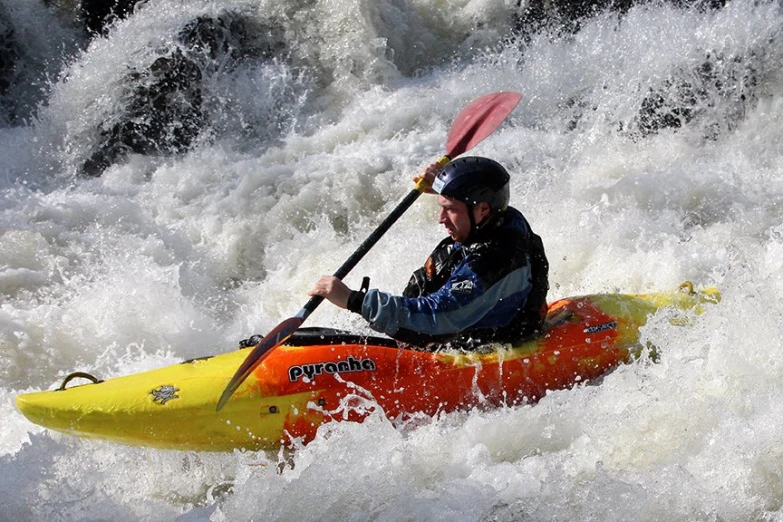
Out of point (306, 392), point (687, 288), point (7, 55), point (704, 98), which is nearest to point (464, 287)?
point (306, 392)

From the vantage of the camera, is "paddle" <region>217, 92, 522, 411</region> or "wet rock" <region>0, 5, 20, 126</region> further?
"wet rock" <region>0, 5, 20, 126</region>

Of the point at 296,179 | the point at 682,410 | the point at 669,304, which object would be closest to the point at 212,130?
the point at 296,179

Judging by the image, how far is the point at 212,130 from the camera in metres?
7.49

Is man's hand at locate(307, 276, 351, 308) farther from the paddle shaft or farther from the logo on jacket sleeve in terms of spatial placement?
the logo on jacket sleeve

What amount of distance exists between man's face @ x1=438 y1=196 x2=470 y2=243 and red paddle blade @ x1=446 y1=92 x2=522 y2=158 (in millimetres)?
1047

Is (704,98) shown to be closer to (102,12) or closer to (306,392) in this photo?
(306,392)

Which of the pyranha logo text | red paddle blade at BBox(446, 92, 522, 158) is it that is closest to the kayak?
the pyranha logo text

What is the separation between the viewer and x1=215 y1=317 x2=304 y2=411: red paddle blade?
133 inches

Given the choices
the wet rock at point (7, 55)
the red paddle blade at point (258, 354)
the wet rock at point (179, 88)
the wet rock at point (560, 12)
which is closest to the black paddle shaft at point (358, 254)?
the red paddle blade at point (258, 354)

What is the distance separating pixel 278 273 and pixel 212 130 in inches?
85.2

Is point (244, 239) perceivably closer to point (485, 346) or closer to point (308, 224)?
point (308, 224)

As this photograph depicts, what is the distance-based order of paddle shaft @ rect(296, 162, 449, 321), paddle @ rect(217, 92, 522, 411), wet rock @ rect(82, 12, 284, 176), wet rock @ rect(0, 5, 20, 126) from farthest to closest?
wet rock @ rect(0, 5, 20, 126)
wet rock @ rect(82, 12, 284, 176)
paddle @ rect(217, 92, 522, 411)
paddle shaft @ rect(296, 162, 449, 321)

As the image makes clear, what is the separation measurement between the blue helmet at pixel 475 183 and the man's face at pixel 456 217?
1.0 inches

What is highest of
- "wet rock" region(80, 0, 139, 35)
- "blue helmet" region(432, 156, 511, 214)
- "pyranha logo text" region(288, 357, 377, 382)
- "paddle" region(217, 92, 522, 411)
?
"wet rock" region(80, 0, 139, 35)
